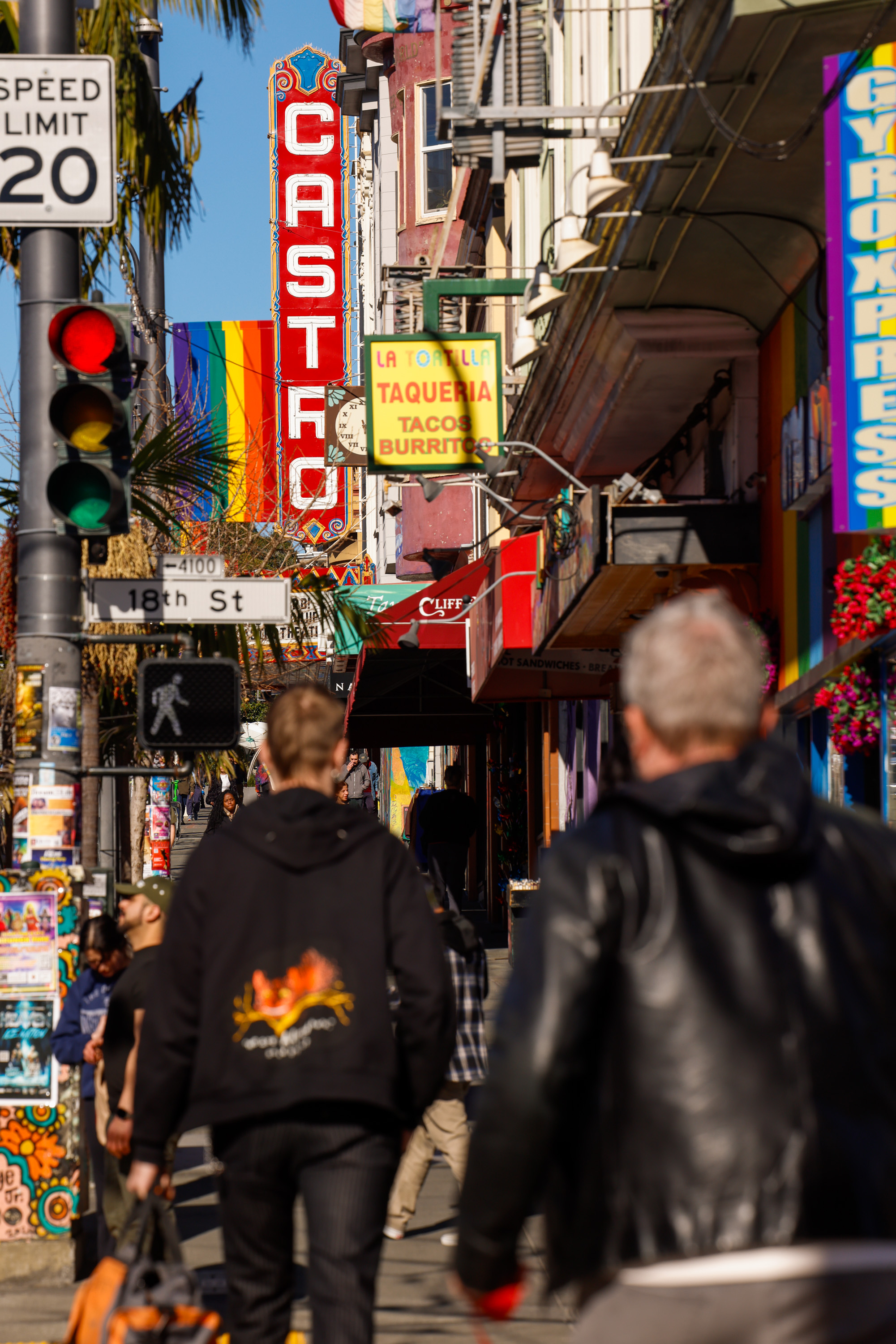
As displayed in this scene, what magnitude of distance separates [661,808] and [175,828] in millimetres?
43886

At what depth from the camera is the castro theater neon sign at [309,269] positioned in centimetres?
4288

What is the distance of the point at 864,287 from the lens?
6.32 meters

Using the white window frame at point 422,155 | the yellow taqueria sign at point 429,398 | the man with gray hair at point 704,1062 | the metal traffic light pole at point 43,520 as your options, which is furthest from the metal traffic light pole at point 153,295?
the white window frame at point 422,155

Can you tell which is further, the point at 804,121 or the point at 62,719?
the point at 804,121

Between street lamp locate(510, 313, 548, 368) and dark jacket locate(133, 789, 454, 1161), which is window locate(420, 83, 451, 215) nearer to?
street lamp locate(510, 313, 548, 368)

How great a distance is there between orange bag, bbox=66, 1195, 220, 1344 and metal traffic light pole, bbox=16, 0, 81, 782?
2.99 meters

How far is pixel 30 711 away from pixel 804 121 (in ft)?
13.7

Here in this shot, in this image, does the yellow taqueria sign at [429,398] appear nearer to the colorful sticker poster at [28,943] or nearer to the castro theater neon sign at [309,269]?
the colorful sticker poster at [28,943]

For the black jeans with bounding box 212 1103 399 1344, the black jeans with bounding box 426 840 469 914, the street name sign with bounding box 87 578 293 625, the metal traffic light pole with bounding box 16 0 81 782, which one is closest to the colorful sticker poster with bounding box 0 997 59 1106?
the metal traffic light pole with bounding box 16 0 81 782

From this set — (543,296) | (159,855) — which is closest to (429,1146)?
(543,296)

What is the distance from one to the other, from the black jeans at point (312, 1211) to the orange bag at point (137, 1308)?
13 cm

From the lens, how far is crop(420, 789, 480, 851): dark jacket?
60.4ft

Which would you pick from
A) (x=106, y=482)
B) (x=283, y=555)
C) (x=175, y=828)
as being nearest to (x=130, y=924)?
(x=106, y=482)

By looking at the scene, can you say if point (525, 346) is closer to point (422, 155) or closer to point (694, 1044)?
point (694, 1044)
